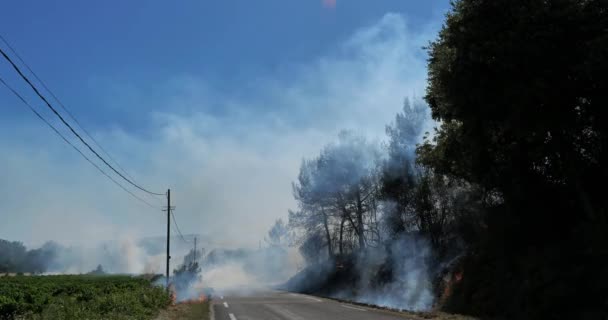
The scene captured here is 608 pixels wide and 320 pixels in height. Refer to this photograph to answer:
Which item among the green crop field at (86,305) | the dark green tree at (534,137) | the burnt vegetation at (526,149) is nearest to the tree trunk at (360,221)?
the burnt vegetation at (526,149)

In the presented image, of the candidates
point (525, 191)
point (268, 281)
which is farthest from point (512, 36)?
point (268, 281)

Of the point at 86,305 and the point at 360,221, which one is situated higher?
the point at 360,221

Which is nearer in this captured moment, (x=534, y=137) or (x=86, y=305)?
(x=534, y=137)

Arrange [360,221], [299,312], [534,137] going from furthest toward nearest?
[360,221]
[299,312]
[534,137]

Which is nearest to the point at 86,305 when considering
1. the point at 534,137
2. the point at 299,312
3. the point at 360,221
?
the point at 299,312

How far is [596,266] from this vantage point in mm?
12266

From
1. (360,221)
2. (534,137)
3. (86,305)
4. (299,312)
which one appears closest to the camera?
(534,137)

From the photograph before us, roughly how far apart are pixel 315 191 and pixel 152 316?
2966cm

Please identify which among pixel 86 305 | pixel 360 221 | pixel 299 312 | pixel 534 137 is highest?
pixel 534 137

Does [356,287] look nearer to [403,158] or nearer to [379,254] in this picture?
[379,254]

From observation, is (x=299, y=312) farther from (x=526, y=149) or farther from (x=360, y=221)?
(x=360, y=221)

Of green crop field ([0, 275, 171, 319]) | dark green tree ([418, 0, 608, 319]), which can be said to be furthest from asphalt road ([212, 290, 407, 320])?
dark green tree ([418, 0, 608, 319])

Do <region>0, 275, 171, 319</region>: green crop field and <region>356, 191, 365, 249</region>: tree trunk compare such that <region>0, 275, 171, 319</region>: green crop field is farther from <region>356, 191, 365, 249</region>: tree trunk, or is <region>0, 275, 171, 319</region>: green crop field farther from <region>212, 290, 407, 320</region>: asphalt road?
<region>356, 191, 365, 249</region>: tree trunk

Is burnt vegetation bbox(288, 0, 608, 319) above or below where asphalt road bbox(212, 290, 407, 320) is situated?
above
